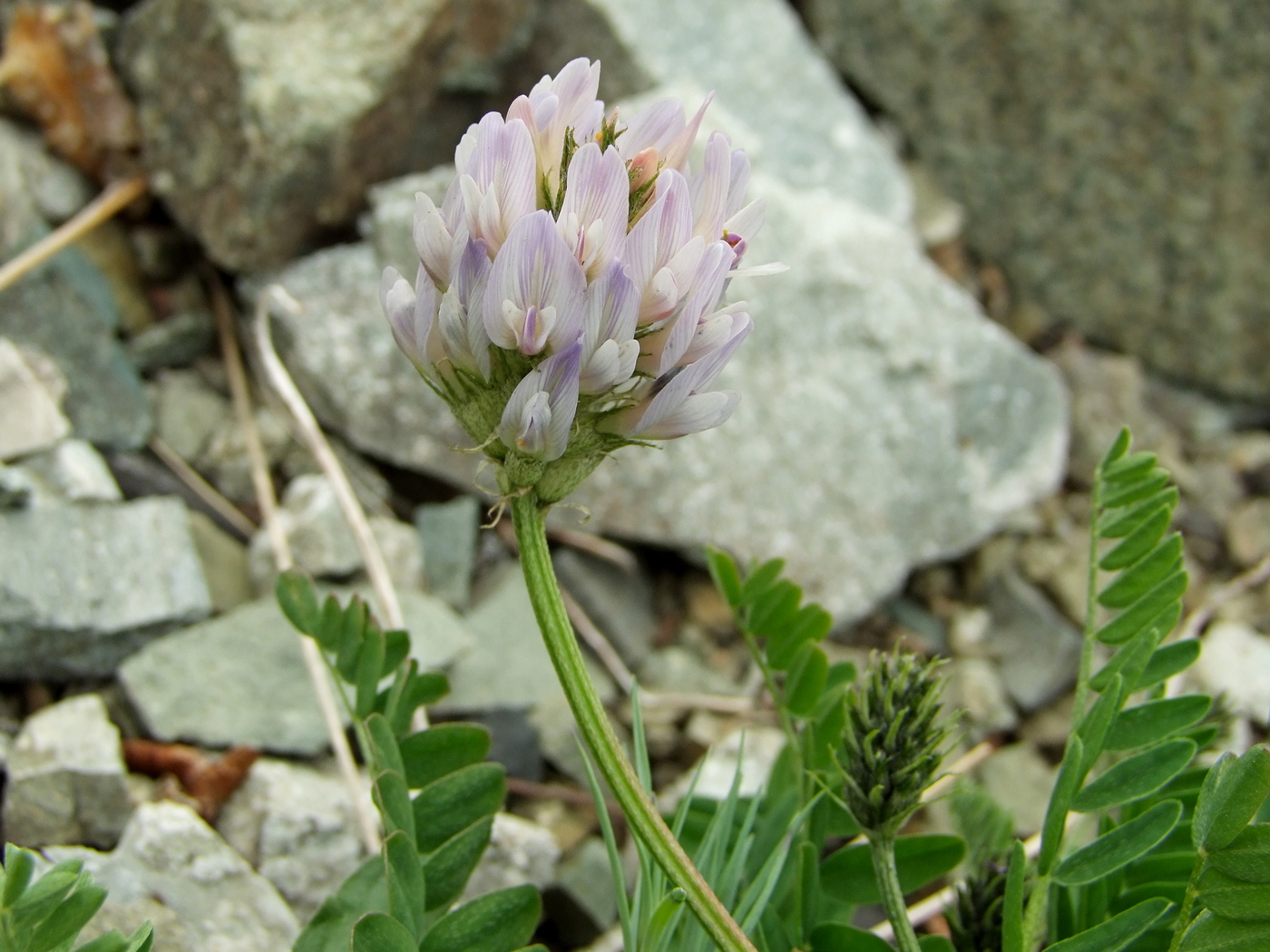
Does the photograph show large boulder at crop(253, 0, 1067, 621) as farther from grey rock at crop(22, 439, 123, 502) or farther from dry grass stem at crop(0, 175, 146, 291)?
grey rock at crop(22, 439, 123, 502)

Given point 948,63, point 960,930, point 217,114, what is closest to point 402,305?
point 960,930

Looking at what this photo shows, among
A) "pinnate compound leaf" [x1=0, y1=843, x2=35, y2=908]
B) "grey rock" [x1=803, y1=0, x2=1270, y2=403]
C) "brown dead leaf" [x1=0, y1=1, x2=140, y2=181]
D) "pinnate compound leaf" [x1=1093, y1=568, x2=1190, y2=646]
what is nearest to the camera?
"pinnate compound leaf" [x1=0, y1=843, x2=35, y2=908]

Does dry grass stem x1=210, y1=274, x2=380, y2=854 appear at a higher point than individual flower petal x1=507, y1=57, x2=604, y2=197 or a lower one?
lower

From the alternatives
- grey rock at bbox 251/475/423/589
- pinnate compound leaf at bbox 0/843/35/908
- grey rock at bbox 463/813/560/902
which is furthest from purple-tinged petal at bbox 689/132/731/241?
grey rock at bbox 251/475/423/589

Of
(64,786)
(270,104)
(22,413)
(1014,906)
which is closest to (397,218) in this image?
(270,104)

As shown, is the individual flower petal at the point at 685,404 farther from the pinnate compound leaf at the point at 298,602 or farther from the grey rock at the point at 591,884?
the grey rock at the point at 591,884

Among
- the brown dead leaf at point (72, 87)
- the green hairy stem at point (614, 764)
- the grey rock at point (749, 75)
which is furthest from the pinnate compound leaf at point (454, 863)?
the grey rock at point (749, 75)
